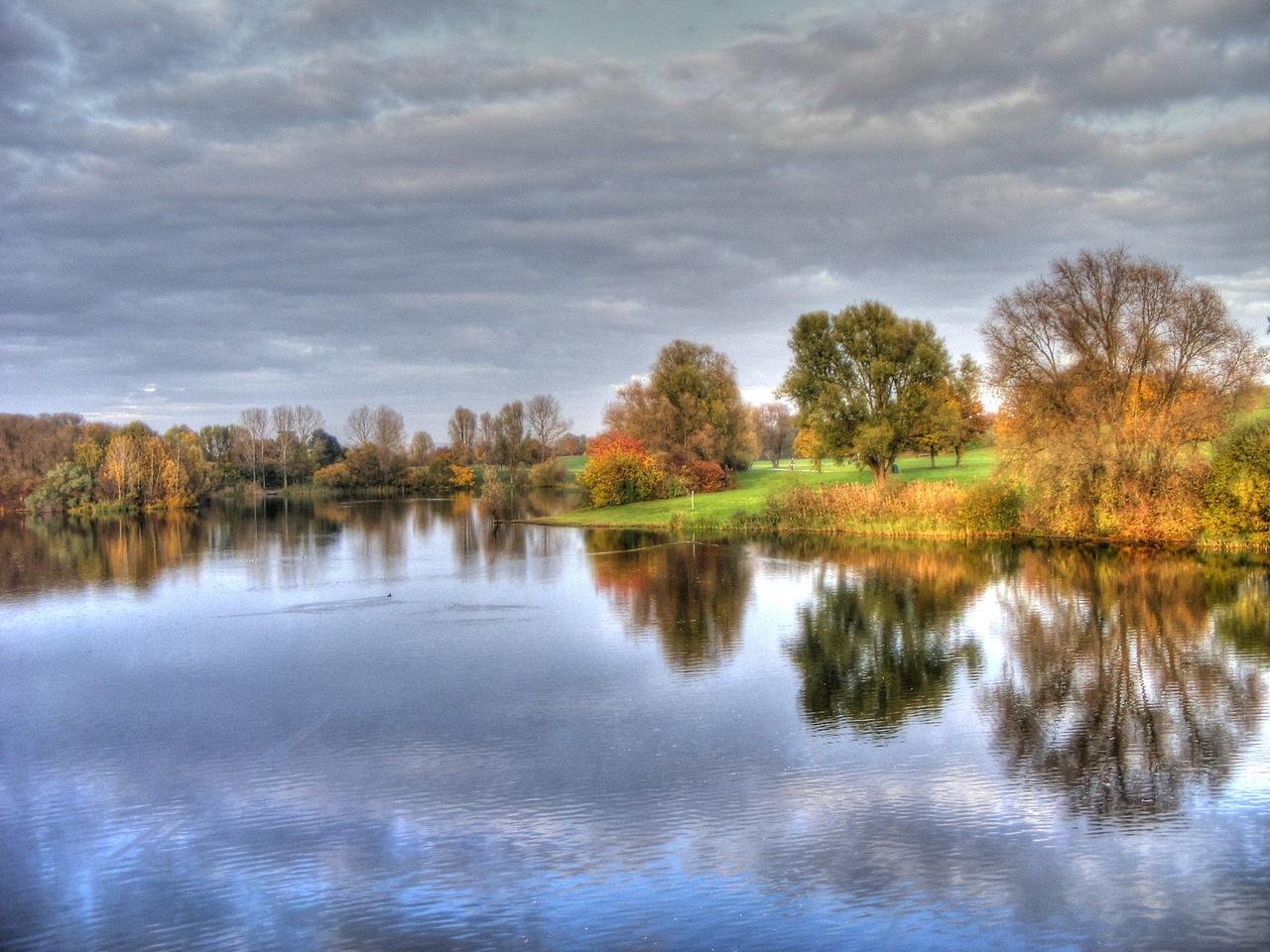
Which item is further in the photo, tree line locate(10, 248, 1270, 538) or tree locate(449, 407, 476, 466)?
tree locate(449, 407, 476, 466)

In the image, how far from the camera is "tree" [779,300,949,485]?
43.6m

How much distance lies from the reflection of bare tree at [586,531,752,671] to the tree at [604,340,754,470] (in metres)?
23.0

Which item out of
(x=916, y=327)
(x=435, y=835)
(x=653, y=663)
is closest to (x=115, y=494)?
(x=916, y=327)

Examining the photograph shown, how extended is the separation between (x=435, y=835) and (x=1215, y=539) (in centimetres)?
2959

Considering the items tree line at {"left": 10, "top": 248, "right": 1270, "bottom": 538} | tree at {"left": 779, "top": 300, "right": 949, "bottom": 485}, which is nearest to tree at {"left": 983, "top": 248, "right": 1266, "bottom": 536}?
tree line at {"left": 10, "top": 248, "right": 1270, "bottom": 538}

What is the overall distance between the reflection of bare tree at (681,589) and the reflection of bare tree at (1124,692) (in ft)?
18.4

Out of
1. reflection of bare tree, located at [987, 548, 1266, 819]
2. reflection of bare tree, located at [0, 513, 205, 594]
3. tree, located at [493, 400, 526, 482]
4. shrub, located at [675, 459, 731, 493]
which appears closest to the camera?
reflection of bare tree, located at [987, 548, 1266, 819]

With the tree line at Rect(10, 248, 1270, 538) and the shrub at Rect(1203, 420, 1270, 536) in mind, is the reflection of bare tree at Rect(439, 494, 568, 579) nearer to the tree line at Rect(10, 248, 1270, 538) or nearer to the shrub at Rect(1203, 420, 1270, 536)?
the tree line at Rect(10, 248, 1270, 538)

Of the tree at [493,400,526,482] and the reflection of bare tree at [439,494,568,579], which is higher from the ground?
the tree at [493,400,526,482]

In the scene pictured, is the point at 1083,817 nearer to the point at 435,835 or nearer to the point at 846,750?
the point at 846,750

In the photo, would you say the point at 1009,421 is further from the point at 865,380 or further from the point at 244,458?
the point at 244,458

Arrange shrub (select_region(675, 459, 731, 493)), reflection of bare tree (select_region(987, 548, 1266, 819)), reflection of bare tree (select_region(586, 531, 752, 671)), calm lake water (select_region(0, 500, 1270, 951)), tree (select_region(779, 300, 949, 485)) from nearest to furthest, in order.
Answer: calm lake water (select_region(0, 500, 1270, 951)), reflection of bare tree (select_region(987, 548, 1266, 819)), reflection of bare tree (select_region(586, 531, 752, 671)), tree (select_region(779, 300, 949, 485)), shrub (select_region(675, 459, 731, 493))

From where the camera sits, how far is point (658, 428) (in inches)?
2464

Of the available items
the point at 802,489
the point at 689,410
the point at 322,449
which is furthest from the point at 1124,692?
the point at 322,449
